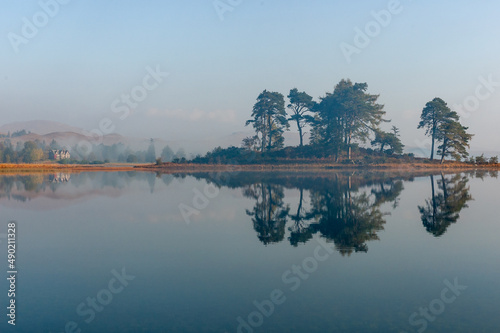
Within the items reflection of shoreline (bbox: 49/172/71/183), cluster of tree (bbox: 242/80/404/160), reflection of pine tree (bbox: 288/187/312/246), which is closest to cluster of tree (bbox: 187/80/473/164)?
cluster of tree (bbox: 242/80/404/160)

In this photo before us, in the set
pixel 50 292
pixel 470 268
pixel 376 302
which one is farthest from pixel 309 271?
pixel 50 292

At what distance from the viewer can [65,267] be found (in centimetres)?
1354

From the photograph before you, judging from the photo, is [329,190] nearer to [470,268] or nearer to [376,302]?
[470,268]

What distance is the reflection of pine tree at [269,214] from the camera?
18.3 meters

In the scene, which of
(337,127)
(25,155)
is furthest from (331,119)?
(25,155)

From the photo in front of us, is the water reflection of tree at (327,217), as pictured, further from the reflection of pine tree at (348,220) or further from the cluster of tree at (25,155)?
the cluster of tree at (25,155)

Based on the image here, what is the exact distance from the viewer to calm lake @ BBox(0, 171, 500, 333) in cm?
924

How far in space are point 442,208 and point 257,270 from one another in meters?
18.1

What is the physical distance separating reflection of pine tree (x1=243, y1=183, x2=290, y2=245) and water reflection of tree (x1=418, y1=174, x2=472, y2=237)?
732 cm

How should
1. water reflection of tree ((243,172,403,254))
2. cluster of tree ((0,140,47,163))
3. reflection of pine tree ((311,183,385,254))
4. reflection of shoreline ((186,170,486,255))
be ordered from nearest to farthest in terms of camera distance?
1. reflection of pine tree ((311,183,385,254))
2. water reflection of tree ((243,172,403,254))
3. reflection of shoreline ((186,170,486,255))
4. cluster of tree ((0,140,47,163))

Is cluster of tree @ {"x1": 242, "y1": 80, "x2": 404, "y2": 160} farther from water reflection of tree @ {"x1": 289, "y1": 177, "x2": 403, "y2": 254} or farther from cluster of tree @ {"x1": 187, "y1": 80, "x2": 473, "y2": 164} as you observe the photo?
water reflection of tree @ {"x1": 289, "y1": 177, "x2": 403, "y2": 254}

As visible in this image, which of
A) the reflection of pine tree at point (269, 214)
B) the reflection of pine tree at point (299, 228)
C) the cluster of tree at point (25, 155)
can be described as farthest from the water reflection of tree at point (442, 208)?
the cluster of tree at point (25, 155)

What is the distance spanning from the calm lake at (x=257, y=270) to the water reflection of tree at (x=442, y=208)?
132mm

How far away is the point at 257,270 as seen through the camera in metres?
12.9
